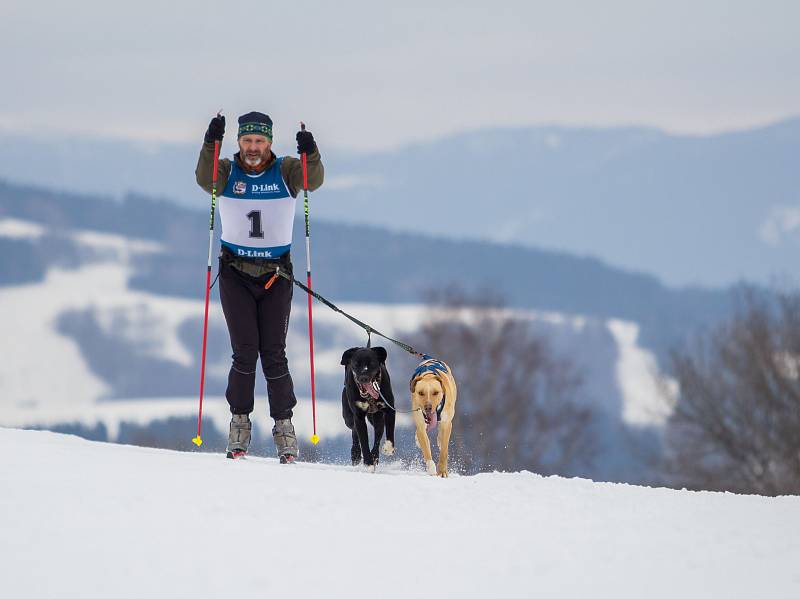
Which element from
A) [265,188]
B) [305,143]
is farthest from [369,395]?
[305,143]

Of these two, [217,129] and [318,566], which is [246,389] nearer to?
[217,129]

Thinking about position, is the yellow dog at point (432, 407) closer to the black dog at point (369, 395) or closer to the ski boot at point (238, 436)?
the black dog at point (369, 395)

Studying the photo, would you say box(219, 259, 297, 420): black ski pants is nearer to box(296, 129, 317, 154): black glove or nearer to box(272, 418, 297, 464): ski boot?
box(272, 418, 297, 464): ski boot

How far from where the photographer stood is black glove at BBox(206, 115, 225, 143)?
33.6ft

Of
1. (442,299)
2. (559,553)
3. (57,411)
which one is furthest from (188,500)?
(57,411)

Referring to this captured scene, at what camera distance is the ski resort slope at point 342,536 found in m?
7.11

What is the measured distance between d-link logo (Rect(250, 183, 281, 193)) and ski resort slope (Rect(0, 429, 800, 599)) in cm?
212

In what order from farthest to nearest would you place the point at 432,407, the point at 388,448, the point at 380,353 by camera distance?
the point at 388,448, the point at 380,353, the point at 432,407

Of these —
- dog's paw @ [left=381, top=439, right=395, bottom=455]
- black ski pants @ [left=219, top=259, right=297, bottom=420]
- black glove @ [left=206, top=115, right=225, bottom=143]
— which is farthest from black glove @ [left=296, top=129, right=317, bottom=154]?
dog's paw @ [left=381, top=439, right=395, bottom=455]

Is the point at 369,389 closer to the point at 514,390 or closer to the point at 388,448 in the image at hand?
the point at 388,448

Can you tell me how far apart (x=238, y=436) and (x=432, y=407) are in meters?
1.54

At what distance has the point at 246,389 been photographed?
10680mm

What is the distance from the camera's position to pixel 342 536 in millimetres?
7852

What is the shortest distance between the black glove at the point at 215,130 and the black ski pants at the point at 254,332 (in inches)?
37.3
